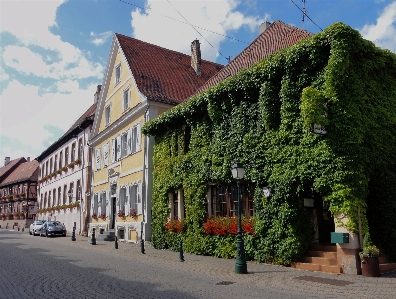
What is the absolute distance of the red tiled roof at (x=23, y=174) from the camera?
178 ft

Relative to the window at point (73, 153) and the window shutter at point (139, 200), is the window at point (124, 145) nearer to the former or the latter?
the window shutter at point (139, 200)

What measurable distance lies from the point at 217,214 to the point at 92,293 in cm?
842

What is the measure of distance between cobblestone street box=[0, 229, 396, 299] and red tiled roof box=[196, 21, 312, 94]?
943 centimetres

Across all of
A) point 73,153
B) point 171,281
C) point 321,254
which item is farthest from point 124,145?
point 171,281

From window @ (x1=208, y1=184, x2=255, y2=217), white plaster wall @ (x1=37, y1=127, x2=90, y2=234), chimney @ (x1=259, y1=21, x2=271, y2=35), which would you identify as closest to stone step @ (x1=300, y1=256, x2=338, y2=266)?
window @ (x1=208, y1=184, x2=255, y2=217)

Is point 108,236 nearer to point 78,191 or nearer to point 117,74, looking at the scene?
point 78,191

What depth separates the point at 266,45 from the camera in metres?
18.6

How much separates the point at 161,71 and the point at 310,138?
50.4 feet

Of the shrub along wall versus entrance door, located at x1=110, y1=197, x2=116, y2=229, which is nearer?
the shrub along wall

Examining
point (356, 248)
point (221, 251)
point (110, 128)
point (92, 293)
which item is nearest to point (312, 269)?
point (356, 248)

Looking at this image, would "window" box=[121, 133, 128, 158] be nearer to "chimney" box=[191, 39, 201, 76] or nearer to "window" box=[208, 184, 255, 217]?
"chimney" box=[191, 39, 201, 76]

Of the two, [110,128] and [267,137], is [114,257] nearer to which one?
[267,137]

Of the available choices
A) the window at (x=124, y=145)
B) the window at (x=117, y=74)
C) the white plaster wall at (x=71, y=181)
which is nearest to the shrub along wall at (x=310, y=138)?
the window at (x=124, y=145)

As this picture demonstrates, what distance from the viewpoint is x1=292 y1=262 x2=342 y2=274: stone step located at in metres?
11.4
